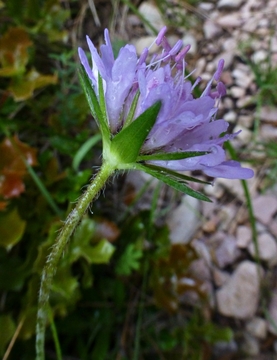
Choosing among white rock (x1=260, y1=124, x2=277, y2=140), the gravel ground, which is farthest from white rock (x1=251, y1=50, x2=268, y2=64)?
white rock (x1=260, y1=124, x2=277, y2=140)

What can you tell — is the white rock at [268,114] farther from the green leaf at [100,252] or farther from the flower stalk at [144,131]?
the flower stalk at [144,131]

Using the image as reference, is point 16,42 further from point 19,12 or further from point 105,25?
point 105,25

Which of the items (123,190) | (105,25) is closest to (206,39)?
(105,25)

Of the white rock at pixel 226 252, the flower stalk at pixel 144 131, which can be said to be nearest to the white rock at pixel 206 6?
the white rock at pixel 226 252

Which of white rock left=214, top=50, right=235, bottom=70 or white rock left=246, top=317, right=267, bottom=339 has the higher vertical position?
white rock left=214, top=50, right=235, bottom=70

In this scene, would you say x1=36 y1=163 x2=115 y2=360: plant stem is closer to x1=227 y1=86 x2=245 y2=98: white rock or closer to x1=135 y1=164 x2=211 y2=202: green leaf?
x1=135 y1=164 x2=211 y2=202: green leaf

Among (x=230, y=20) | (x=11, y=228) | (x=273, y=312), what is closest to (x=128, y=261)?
(x=11, y=228)

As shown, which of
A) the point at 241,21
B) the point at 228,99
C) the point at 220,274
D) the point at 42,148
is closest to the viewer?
the point at 42,148
